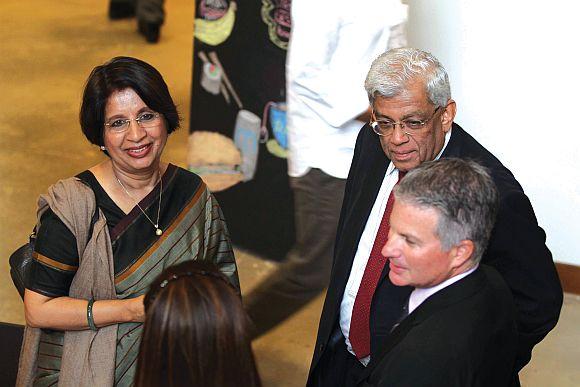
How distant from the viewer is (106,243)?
9.38ft

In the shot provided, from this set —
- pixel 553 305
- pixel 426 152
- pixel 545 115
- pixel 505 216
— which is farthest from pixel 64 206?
pixel 545 115

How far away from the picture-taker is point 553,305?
9.29ft

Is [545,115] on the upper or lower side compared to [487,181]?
lower

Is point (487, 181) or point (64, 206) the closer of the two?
point (487, 181)

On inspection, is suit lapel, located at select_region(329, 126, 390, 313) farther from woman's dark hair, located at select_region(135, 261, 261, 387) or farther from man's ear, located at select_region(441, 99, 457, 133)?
woman's dark hair, located at select_region(135, 261, 261, 387)

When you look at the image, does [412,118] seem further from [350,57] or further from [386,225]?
[350,57]

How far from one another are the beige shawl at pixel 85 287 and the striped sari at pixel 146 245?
3 centimetres

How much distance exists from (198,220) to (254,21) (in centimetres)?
243

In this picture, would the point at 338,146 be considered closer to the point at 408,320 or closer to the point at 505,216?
the point at 505,216

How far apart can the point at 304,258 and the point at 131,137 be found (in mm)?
2725

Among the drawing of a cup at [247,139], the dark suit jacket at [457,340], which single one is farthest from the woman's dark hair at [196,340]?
the drawing of a cup at [247,139]

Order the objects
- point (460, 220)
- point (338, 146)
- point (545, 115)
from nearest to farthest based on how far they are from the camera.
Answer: point (460, 220) < point (338, 146) < point (545, 115)

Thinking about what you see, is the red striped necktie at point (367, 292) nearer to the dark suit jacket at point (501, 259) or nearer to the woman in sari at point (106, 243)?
the dark suit jacket at point (501, 259)

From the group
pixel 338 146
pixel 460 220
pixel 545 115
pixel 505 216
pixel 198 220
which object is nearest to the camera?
pixel 460 220
